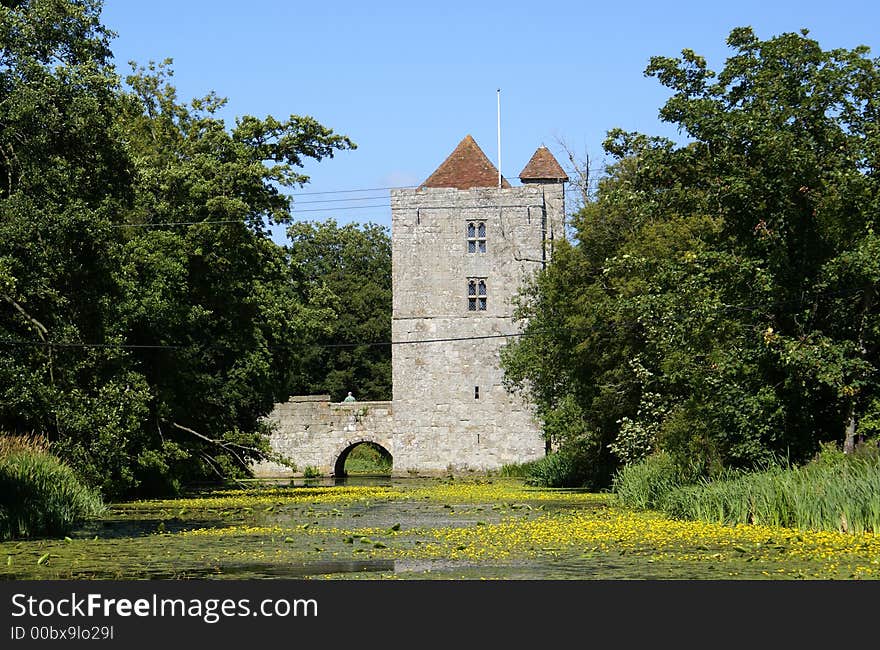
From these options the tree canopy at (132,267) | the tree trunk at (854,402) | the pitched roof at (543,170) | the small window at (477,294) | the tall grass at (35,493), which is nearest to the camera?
the tall grass at (35,493)

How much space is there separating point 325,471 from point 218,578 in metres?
45.3

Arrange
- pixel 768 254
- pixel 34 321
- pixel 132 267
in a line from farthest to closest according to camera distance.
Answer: pixel 132 267 → pixel 34 321 → pixel 768 254

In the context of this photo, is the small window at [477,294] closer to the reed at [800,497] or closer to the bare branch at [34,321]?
the bare branch at [34,321]

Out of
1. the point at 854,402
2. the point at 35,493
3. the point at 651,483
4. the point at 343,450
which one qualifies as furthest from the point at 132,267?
the point at 343,450

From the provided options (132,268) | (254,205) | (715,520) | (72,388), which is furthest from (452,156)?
(715,520)

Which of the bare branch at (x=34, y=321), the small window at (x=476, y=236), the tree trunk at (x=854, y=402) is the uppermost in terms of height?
the small window at (x=476, y=236)

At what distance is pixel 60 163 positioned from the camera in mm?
24688

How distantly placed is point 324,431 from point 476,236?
37.4 ft

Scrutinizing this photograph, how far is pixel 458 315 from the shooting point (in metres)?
56.8

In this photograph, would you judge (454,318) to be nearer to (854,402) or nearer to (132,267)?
(132,267)

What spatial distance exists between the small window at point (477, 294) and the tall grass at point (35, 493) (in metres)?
33.1

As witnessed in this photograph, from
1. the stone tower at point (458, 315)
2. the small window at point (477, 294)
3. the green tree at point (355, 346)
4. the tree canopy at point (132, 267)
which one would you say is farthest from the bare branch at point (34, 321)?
the green tree at point (355, 346)

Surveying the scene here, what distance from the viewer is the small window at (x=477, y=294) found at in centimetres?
5694

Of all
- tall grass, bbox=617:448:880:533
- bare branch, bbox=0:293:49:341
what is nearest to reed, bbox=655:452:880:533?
tall grass, bbox=617:448:880:533
